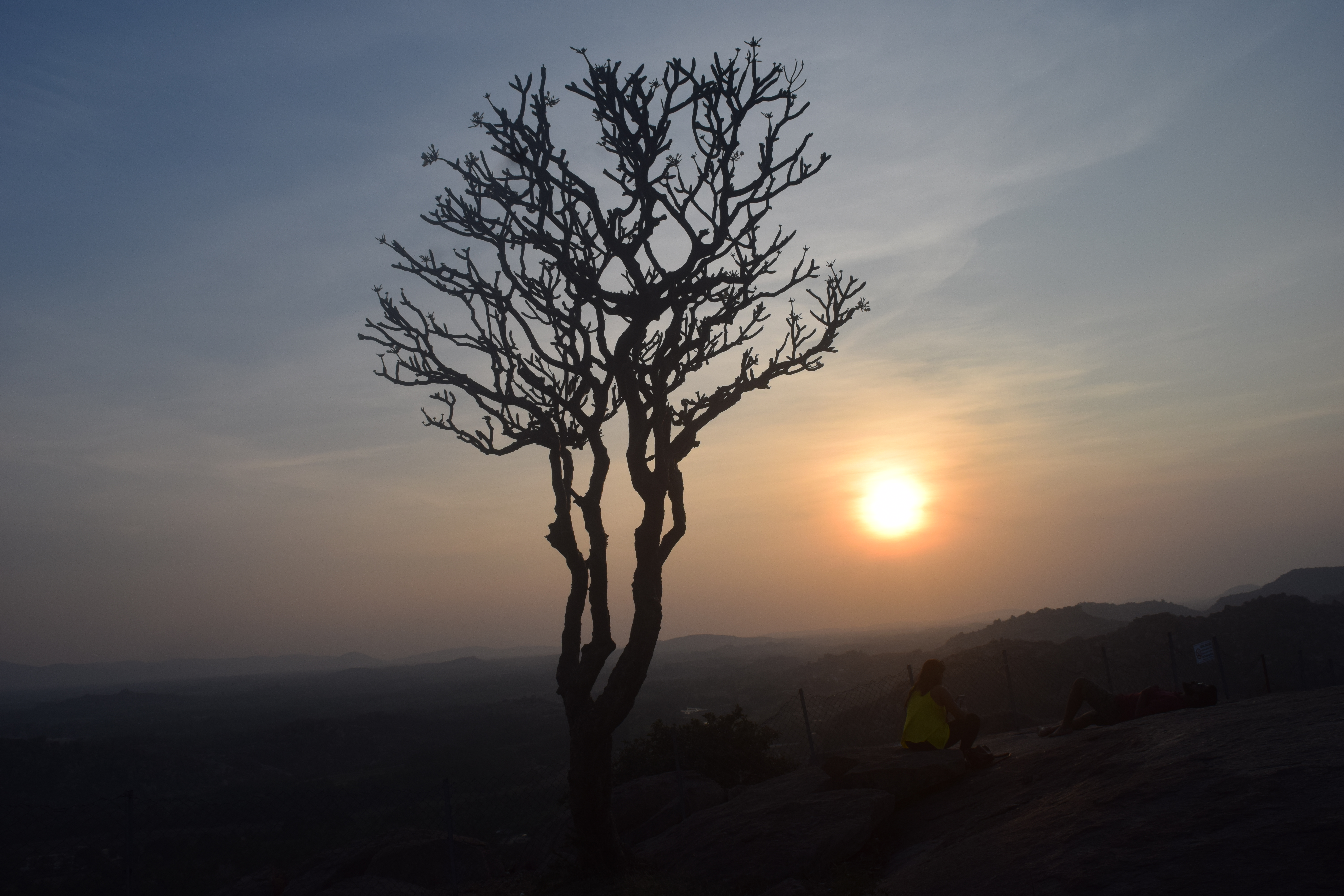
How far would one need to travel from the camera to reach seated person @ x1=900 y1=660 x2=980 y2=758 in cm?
1090

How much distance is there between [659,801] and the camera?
1477 centimetres

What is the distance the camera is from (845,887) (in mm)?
8281

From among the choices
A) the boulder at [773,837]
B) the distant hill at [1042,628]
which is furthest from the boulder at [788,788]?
the distant hill at [1042,628]

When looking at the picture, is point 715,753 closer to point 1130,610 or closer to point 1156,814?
point 1156,814

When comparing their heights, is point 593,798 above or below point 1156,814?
below

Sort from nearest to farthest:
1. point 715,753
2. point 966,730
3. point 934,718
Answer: point 966,730 → point 934,718 → point 715,753

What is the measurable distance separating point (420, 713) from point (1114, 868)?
75362 mm

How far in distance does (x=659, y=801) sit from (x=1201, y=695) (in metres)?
8.70

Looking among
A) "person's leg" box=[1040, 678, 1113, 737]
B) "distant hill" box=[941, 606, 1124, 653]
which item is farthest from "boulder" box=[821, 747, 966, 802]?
"distant hill" box=[941, 606, 1124, 653]

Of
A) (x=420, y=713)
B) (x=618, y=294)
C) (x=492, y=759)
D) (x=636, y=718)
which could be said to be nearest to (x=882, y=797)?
(x=618, y=294)

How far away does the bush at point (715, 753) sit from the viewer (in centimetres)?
1725

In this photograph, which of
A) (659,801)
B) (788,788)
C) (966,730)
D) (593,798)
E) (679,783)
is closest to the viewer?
(593,798)

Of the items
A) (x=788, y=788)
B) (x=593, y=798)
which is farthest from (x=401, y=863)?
(x=788, y=788)

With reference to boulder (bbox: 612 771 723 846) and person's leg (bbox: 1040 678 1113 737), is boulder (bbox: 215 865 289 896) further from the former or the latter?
person's leg (bbox: 1040 678 1113 737)
